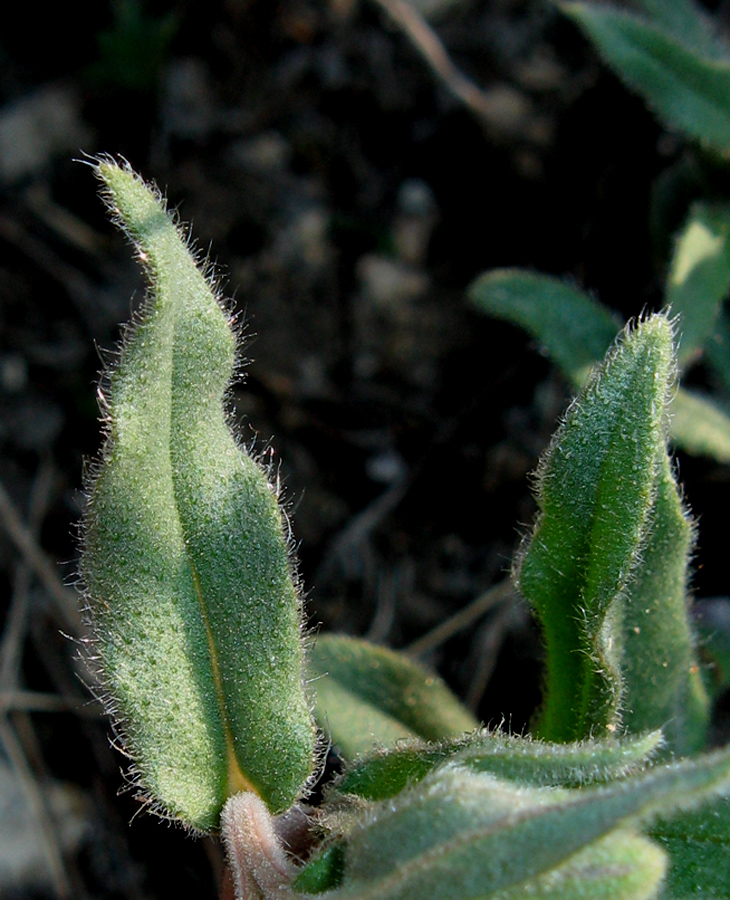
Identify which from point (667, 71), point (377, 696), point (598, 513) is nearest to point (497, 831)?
point (598, 513)

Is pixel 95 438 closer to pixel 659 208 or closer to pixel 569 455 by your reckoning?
pixel 659 208

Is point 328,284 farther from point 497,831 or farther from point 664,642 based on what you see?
point 497,831

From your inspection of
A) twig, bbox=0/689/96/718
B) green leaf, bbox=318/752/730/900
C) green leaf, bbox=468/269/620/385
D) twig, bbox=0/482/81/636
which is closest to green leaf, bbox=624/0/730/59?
green leaf, bbox=468/269/620/385

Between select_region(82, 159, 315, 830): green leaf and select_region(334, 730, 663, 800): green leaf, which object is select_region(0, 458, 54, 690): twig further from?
select_region(334, 730, 663, 800): green leaf

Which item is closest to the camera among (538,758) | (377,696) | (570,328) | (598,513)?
(538,758)

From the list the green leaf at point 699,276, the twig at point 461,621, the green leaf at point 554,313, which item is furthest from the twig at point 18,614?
the green leaf at point 699,276

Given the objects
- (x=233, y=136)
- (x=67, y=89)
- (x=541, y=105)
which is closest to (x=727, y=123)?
(x=541, y=105)
